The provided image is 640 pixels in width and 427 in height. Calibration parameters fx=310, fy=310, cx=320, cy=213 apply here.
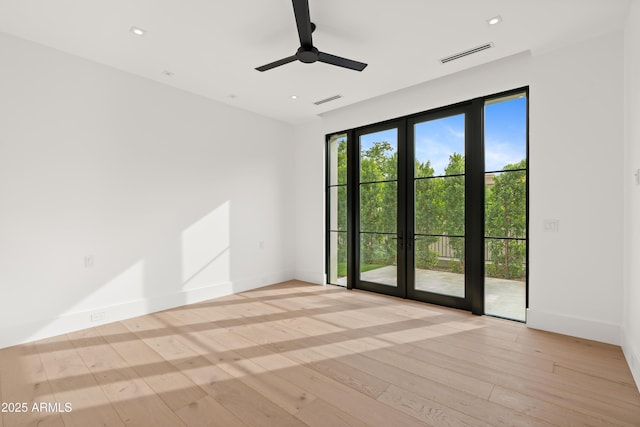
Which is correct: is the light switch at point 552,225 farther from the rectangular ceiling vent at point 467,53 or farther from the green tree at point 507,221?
the rectangular ceiling vent at point 467,53

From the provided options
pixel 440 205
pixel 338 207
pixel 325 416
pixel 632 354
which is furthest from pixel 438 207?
pixel 325 416

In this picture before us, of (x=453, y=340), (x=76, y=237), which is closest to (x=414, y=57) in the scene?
(x=453, y=340)

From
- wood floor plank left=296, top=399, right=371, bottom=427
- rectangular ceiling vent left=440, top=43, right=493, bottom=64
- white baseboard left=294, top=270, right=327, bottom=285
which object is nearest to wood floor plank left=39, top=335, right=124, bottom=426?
wood floor plank left=296, top=399, right=371, bottom=427

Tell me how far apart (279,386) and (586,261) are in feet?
10.3

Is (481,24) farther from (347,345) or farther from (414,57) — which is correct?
(347,345)

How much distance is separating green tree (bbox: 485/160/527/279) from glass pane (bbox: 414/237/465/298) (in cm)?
39

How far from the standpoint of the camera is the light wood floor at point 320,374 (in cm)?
199

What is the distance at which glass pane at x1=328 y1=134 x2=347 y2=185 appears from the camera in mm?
5391

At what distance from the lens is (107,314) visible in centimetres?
357

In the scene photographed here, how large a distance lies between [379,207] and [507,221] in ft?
5.82

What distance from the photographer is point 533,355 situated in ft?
9.05

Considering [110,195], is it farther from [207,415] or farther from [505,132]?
[505,132]

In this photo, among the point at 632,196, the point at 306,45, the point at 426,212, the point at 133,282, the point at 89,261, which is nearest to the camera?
the point at 632,196

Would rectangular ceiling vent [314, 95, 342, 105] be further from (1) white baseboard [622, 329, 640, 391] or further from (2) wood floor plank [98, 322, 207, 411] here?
(1) white baseboard [622, 329, 640, 391]
